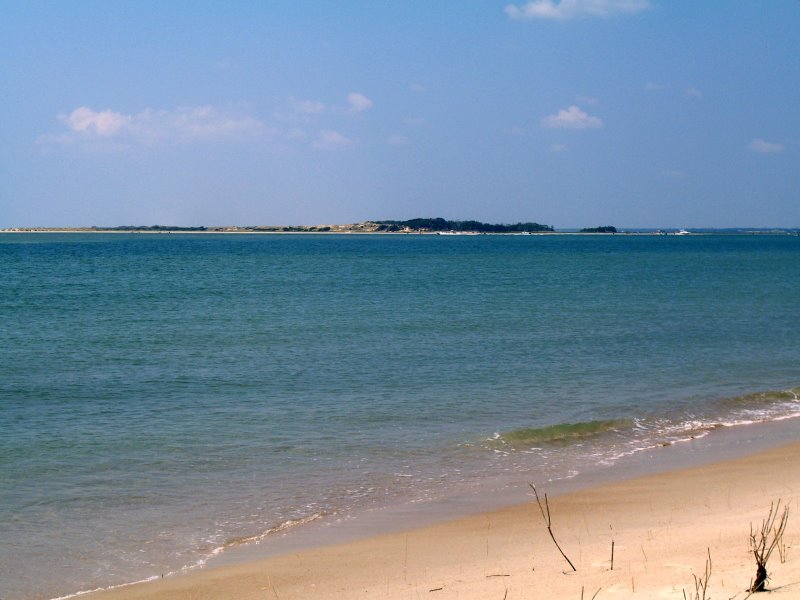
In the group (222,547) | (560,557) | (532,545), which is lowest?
(222,547)

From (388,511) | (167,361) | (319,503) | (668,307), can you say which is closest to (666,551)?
(388,511)

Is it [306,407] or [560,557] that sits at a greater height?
[560,557]

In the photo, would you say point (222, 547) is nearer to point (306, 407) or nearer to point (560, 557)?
point (560, 557)

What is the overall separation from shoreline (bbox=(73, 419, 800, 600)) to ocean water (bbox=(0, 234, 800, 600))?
632 mm

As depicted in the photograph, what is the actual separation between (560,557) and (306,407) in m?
8.23

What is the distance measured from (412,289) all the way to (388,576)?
37.7 meters

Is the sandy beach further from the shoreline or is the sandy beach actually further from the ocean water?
the ocean water

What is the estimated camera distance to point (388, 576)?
286 inches

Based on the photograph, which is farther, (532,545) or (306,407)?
(306,407)

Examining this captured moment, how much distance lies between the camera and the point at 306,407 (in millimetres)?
14859

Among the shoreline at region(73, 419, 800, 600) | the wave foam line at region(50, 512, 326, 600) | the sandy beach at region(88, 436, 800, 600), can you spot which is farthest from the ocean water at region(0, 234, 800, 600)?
the sandy beach at region(88, 436, 800, 600)

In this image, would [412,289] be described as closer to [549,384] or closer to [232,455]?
[549,384]

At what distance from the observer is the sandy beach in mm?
6195

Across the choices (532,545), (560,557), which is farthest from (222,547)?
(560,557)
